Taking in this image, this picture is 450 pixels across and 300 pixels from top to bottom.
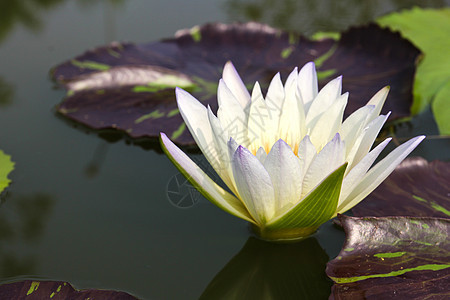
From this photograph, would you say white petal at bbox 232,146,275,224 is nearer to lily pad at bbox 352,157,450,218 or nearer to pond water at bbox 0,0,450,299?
pond water at bbox 0,0,450,299

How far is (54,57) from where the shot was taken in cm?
212

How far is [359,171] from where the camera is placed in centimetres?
102

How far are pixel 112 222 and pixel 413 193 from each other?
2.68 ft

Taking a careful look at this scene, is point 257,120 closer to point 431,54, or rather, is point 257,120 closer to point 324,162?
point 324,162

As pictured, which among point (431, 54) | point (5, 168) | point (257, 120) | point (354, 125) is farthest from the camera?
point (431, 54)

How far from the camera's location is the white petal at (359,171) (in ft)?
3.28

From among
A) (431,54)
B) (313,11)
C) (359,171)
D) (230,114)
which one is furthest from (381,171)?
(313,11)

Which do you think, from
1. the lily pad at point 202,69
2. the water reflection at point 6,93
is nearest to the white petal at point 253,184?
the lily pad at point 202,69

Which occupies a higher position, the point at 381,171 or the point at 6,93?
the point at 6,93

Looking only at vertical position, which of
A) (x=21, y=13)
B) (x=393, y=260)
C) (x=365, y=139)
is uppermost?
(x=21, y=13)

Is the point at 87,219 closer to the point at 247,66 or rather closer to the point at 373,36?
the point at 247,66

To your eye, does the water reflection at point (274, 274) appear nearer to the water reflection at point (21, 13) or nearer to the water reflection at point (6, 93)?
the water reflection at point (6, 93)

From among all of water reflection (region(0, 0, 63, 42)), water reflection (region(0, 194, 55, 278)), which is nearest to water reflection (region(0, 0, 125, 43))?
water reflection (region(0, 0, 63, 42))

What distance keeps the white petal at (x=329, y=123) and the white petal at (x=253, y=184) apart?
0.72 ft
